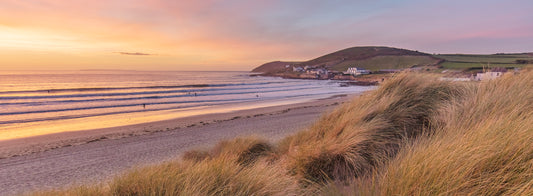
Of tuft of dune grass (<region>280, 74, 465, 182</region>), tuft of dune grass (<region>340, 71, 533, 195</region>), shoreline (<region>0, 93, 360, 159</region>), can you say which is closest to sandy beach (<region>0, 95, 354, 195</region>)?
shoreline (<region>0, 93, 360, 159</region>)

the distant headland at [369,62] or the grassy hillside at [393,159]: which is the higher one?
the distant headland at [369,62]

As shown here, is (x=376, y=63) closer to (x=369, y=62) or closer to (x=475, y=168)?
(x=369, y=62)

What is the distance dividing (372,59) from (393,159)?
11664 cm

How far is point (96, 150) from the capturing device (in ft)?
30.3

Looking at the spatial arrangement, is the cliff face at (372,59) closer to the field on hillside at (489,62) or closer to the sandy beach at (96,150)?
the field on hillside at (489,62)

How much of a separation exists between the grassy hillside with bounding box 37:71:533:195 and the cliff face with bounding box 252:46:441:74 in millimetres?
74147

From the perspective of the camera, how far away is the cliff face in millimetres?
89769

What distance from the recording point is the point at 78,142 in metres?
10.5

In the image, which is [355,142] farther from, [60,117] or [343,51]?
[343,51]

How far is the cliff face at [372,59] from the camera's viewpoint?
8977 cm

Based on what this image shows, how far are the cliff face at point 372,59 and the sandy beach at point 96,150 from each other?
71225mm

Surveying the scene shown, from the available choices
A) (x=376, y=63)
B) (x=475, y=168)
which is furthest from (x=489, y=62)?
(x=475, y=168)

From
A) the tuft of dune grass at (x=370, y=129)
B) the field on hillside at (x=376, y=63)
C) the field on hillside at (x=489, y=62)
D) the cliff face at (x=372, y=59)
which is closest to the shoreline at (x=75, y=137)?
the tuft of dune grass at (x=370, y=129)

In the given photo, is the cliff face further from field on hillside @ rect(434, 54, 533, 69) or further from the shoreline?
the shoreline
